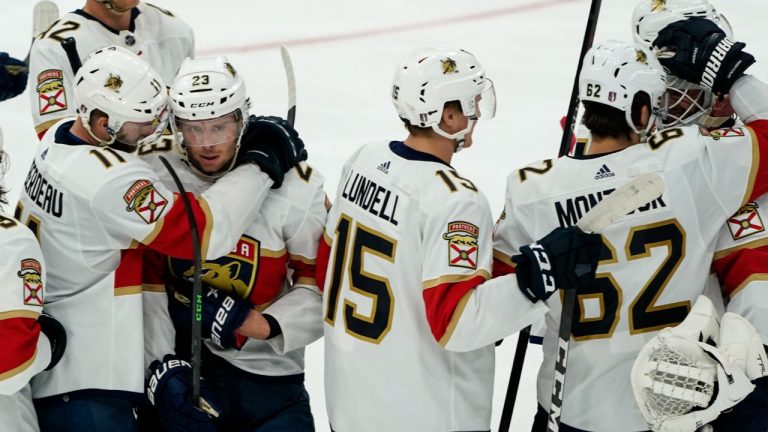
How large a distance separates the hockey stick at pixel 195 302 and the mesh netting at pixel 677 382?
105cm

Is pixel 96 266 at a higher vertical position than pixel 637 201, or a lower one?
lower

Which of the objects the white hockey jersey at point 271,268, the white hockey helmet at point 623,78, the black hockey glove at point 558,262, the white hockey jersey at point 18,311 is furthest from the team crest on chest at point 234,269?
the white hockey helmet at point 623,78

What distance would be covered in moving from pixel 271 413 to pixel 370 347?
0.50m

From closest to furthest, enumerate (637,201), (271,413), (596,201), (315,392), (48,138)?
1. (637,201)
2. (596,201)
3. (48,138)
4. (271,413)
5. (315,392)

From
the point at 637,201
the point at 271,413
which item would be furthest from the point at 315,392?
the point at 637,201

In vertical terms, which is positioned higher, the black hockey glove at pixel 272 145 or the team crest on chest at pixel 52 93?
the black hockey glove at pixel 272 145

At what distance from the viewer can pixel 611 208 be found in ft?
7.95

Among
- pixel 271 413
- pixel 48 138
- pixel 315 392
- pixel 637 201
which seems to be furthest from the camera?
pixel 315 392

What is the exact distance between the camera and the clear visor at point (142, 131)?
279cm

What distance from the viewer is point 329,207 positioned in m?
3.08

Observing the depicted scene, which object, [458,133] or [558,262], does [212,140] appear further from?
[558,262]

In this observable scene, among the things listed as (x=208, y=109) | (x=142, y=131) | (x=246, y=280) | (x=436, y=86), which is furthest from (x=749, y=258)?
(x=142, y=131)

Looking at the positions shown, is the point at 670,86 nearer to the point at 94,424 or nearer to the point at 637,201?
the point at 637,201

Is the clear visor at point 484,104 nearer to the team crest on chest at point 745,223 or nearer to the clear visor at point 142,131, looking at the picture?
the team crest on chest at point 745,223
